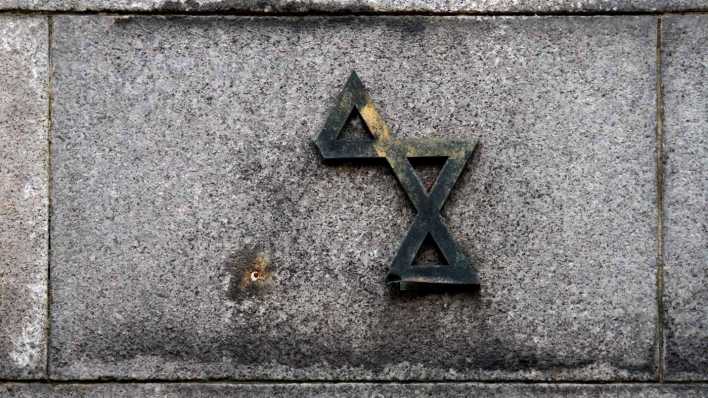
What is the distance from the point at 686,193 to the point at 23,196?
107 inches

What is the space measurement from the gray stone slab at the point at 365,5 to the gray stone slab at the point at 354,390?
1.53 m

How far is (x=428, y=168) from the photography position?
3059mm

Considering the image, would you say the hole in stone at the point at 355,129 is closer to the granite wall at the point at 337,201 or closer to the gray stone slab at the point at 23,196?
the granite wall at the point at 337,201

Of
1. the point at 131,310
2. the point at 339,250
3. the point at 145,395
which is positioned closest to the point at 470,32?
the point at 339,250

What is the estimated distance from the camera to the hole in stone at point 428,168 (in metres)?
3.04

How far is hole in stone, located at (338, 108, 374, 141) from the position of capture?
10.1 ft

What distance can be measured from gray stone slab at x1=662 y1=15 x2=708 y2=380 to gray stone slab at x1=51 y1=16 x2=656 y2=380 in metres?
0.08

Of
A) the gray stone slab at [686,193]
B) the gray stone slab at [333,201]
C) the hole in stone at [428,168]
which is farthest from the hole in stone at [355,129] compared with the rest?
the gray stone slab at [686,193]

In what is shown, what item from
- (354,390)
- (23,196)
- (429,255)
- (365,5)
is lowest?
(354,390)

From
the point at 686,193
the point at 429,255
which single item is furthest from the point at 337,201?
the point at 686,193

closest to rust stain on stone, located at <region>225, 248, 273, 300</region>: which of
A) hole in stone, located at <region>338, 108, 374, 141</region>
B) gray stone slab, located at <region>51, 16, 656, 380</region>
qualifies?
gray stone slab, located at <region>51, 16, 656, 380</region>

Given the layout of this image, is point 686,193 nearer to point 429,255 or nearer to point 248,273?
point 429,255

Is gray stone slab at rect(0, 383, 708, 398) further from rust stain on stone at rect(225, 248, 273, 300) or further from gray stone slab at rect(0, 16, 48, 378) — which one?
rust stain on stone at rect(225, 248, 273, 300)

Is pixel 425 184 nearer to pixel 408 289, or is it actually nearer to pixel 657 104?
pixel 408 289
